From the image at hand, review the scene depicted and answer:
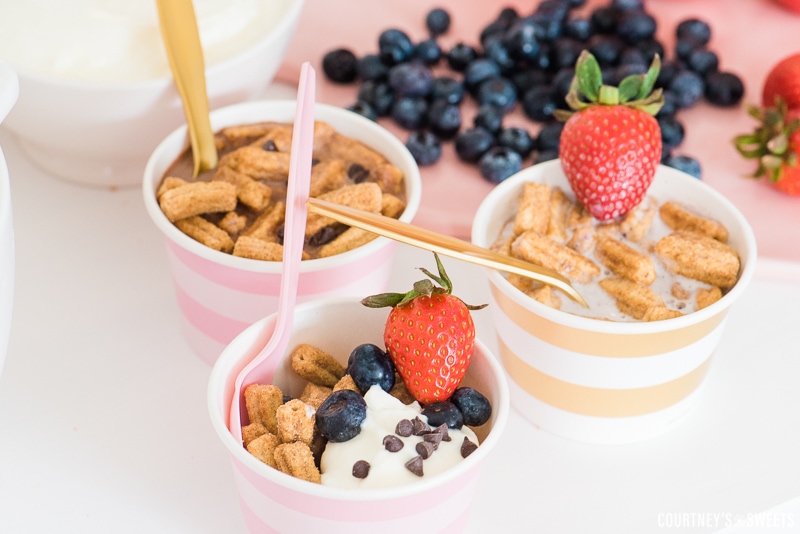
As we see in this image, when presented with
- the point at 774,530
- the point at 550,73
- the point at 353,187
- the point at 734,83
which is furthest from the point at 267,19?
the point at 774,530

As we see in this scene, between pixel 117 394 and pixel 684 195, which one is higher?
pixel 684 195

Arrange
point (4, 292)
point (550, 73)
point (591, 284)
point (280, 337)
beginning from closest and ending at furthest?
1. point (4, 292)
2. point (280, 337)
3. point (591, 284)
4. point (550, 73)

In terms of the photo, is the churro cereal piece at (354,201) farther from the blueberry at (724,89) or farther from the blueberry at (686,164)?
the blueberry at (724,89)

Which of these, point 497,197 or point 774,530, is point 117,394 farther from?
point 774,530

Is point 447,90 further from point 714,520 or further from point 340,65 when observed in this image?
point 714,520

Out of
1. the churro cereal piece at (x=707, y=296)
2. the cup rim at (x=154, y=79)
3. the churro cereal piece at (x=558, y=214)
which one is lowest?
the churro cereal piece at (x=707, y=296)

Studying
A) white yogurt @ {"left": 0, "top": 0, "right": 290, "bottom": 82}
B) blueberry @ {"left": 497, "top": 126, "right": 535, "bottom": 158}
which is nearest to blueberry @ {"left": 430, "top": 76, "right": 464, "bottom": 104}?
blueberry @ {"left": 497, "top": 126, "right": 535, "bottom": 158}

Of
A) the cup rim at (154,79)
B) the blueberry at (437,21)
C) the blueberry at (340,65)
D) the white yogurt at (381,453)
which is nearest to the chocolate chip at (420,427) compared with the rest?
the white yogurt at (381,453)
